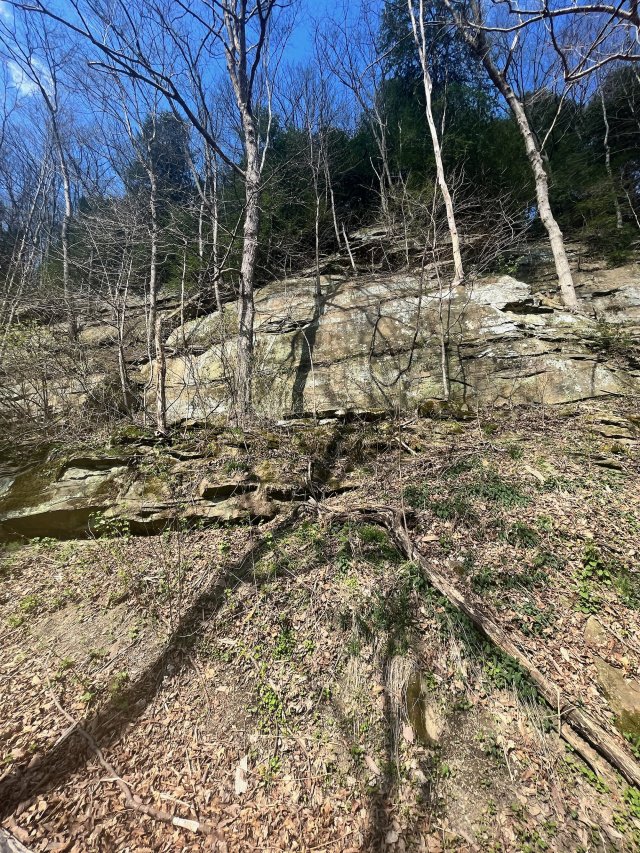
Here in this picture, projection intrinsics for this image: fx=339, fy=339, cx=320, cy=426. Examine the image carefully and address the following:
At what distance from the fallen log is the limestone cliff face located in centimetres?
362

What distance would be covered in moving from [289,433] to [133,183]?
12.1 m

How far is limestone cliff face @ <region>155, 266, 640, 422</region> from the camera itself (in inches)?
301

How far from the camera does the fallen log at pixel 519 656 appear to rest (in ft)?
8.38

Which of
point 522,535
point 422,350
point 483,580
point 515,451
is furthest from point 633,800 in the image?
point 422,350

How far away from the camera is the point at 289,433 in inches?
267

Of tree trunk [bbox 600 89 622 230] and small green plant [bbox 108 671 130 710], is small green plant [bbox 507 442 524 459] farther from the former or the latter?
tree trunk [bbox 600 89 622 230]

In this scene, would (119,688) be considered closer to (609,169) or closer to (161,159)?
(161,159)

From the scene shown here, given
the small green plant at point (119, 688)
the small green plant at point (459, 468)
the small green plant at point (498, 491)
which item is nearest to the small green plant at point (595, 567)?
the small green plant at point (498, 491)

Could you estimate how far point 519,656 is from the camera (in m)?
3.13

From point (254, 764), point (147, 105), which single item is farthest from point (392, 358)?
point (147, 105)

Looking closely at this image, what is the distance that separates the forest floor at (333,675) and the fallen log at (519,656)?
8cm

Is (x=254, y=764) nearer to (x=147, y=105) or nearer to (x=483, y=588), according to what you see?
(x=483, y=588)

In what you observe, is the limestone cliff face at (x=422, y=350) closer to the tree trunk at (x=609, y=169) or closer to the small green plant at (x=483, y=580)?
the tree trunk at (x=609, y=169)

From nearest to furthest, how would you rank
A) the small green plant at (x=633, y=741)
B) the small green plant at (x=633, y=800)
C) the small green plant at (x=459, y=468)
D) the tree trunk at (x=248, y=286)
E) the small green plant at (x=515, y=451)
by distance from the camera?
the small green plant at (x=633, y=800) < the small green plant at (x=633, y=741) < the small green plant at (x=459, y=468) < the small green plant at (x=515, y=451) < the tree trunk at (x=248, y=286)
